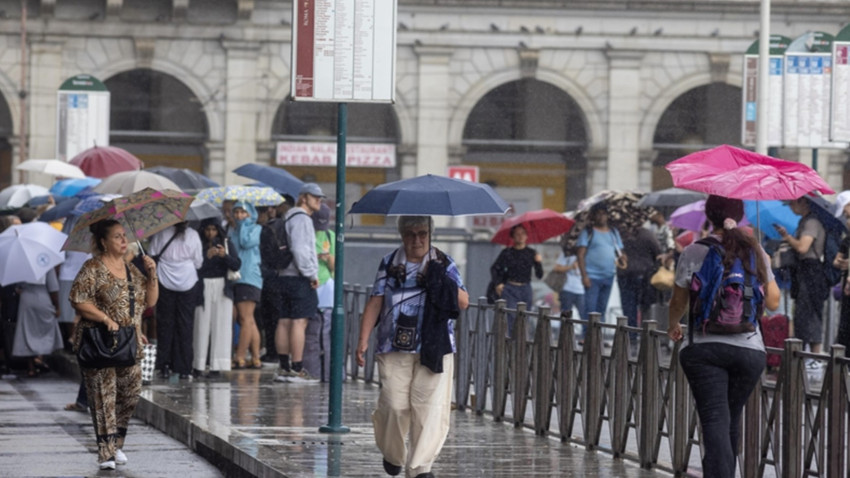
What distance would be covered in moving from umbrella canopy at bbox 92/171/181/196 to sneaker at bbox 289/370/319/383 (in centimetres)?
208

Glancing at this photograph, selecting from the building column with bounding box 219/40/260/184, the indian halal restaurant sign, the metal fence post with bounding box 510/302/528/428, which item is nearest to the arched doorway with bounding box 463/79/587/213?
the indian halal restaurant sign

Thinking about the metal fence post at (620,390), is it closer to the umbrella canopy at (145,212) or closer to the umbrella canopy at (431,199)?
the umbrella canopy at (431,199)

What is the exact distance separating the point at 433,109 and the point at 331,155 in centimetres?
226

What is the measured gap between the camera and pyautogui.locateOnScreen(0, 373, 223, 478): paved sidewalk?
1134 cm

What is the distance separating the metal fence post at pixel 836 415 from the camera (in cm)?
879

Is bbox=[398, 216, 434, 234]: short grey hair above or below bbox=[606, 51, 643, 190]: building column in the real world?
below

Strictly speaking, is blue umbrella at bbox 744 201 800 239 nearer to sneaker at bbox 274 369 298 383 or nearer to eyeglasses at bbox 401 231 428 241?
sneaker at bbox 274 369 298 383

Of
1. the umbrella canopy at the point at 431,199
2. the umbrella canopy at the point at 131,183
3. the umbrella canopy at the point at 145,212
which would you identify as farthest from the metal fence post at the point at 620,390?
the umbrella canopy at the point at 131,183

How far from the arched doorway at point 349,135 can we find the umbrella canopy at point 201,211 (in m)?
17.8

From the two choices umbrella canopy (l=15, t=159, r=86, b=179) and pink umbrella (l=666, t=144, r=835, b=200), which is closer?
pink umbrella (l=666, t=144, r=835, b=200)

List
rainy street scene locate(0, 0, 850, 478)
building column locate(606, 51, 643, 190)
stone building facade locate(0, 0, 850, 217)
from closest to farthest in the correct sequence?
1. rainy street scene locate(0, 0, 850, 478)
2. stone building facade locate(0, 0, 850, 217)
3. building column locate(606, 51, 643, 190)

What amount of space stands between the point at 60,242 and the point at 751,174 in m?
10.6

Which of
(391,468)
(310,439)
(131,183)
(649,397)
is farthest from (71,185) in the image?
(391,468)

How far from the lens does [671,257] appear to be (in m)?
21.3
